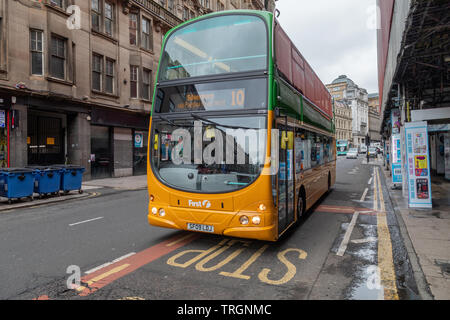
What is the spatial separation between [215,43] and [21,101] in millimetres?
12931

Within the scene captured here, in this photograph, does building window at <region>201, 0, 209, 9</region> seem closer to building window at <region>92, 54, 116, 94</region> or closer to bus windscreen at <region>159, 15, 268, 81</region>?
building window at <region>92, 54, 116, 94</region>

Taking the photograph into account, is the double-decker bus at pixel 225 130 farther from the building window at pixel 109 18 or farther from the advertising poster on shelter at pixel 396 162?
the building window at pixel 109 18

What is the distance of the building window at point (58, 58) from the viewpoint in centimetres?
1572

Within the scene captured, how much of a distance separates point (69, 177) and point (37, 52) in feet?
23.3

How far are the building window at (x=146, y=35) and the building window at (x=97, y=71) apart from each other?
175 inches

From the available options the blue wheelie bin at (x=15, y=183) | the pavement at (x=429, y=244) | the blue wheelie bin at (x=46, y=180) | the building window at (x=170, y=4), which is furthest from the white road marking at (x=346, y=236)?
the building window at (x=170, y=4)

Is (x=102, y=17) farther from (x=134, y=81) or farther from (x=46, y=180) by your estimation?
(x=46, y=180)

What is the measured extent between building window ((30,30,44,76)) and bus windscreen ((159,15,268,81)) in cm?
1240

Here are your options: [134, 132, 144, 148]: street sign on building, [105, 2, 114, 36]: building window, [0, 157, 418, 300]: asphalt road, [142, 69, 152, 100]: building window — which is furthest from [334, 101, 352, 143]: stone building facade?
[0, 157, 418, 300]: asphalt road

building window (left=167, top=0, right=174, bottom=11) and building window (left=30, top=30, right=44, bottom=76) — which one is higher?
building window (left=167, top=0, right=174, bottom=11)

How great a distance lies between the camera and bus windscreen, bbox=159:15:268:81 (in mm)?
5090

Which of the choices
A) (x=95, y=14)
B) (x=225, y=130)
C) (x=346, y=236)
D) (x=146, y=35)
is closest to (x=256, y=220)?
(x=225, y=130)

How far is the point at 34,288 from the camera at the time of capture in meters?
3.80
